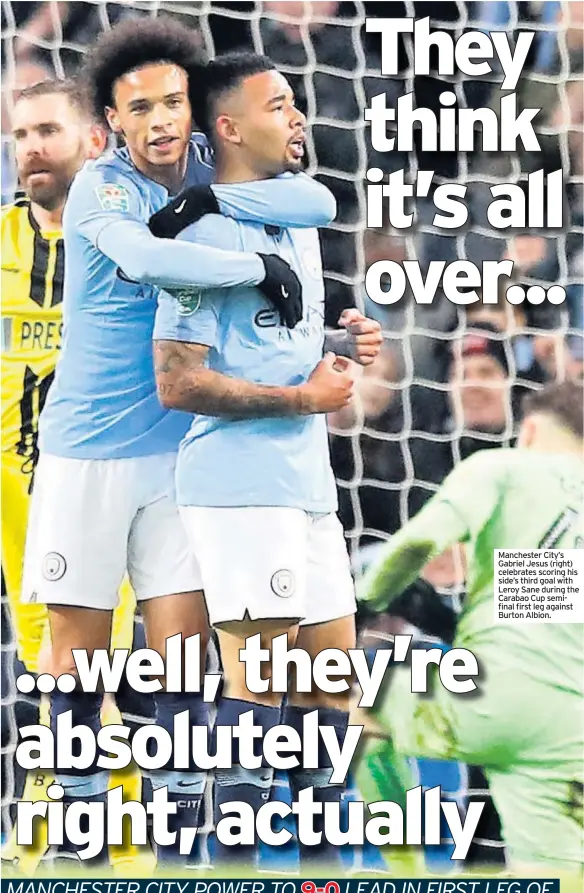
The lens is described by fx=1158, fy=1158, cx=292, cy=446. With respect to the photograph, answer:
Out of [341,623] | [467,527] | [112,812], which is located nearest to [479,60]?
[467,527]

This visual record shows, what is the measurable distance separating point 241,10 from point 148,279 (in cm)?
38

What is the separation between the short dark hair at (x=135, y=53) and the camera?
1.49 m

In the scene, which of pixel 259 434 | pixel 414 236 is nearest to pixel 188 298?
pixel 259 434

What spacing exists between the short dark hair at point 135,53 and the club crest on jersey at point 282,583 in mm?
617

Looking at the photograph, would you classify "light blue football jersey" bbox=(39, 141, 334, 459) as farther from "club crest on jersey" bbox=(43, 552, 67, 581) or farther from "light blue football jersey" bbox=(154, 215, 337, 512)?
"club crest on jersey" bbox=(43, 552, 67, 581)

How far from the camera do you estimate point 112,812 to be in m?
1.53

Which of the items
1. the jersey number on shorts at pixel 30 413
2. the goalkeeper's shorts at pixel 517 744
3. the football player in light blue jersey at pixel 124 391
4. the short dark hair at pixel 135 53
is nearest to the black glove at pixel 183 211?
the football player in light blue jersey at pixel 124 391

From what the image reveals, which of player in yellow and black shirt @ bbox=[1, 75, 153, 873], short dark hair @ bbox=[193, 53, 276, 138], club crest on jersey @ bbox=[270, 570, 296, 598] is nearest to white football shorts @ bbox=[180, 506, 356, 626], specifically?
club crest on jersey @ bbox=[270, 570, 296, 598]

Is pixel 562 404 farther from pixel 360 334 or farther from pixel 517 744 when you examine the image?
pixel 517 744

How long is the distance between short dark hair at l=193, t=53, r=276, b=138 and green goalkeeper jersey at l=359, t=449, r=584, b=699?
0.56m

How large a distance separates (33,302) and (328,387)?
40 centimetres

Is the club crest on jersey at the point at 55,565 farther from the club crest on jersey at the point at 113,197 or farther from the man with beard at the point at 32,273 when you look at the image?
the club crest on jersey at the point at 113,197

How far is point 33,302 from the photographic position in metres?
1.51

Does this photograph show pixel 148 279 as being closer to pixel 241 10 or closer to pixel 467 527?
pixel 241 10
